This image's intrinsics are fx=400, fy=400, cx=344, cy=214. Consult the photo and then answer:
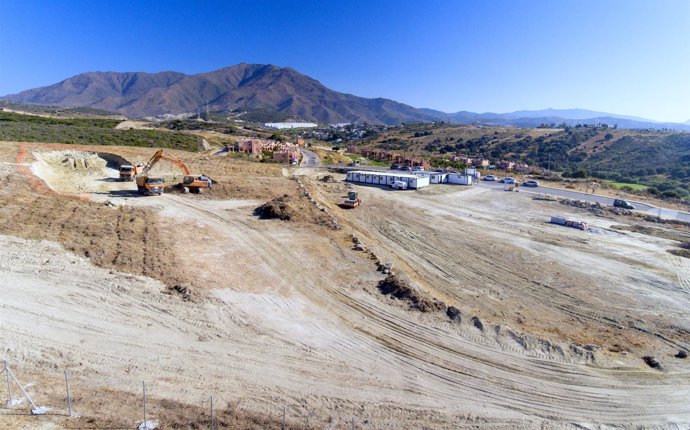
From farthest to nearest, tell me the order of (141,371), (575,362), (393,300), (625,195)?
1. (625,195)
2. (393,300)
3. (575,362)
4. (141,371)

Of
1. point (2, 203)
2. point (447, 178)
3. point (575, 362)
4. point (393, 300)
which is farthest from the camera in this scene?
point (447, 178)

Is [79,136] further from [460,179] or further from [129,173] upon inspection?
[460,179]

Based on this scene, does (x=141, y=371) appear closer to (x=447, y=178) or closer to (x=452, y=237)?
(x=452, y=237)

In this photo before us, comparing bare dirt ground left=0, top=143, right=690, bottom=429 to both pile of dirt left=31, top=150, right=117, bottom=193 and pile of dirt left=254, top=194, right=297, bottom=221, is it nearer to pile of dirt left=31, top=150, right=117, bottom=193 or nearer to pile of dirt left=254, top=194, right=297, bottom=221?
pile of dirt left=254, top=194, right=297, bottom=221

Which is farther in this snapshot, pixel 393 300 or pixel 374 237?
pixel 374 237

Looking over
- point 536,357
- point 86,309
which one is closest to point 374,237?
point 536,357

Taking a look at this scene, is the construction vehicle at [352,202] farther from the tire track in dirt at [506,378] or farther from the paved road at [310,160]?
the paved road at [310,160]

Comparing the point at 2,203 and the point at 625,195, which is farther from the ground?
the point at 2,203
